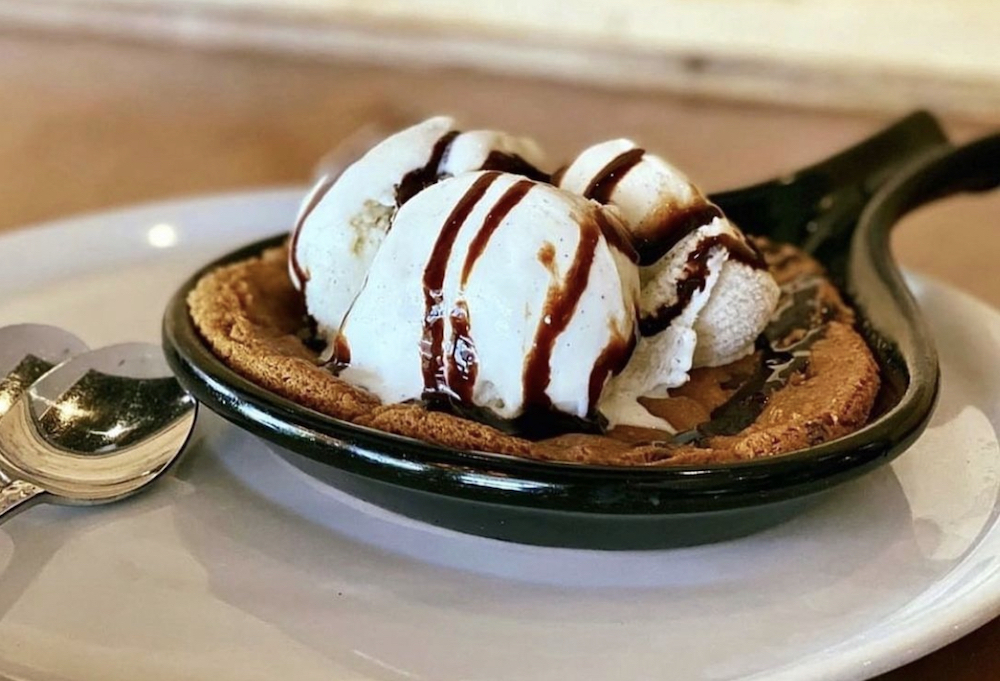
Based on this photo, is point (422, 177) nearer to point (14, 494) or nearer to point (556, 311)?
point (556, 311)

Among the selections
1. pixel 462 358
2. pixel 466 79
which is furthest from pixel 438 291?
pixel 466 79

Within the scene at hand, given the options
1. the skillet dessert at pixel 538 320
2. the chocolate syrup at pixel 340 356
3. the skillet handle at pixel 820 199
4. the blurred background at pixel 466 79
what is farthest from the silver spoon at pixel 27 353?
the blurred background at pixel 466 79

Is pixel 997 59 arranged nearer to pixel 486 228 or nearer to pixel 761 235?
pixel 761 235

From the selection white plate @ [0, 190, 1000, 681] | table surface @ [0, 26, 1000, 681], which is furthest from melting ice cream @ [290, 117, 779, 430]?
table surface @ [0, 26, 1000, 681]

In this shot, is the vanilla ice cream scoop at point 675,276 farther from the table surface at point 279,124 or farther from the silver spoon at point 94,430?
the table surface at point 279,124

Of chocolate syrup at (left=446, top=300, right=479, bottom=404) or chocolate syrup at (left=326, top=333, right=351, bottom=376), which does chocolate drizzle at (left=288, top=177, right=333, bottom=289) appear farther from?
chocolate syrup at (left=446, top=300, right=479, bottom=404)
